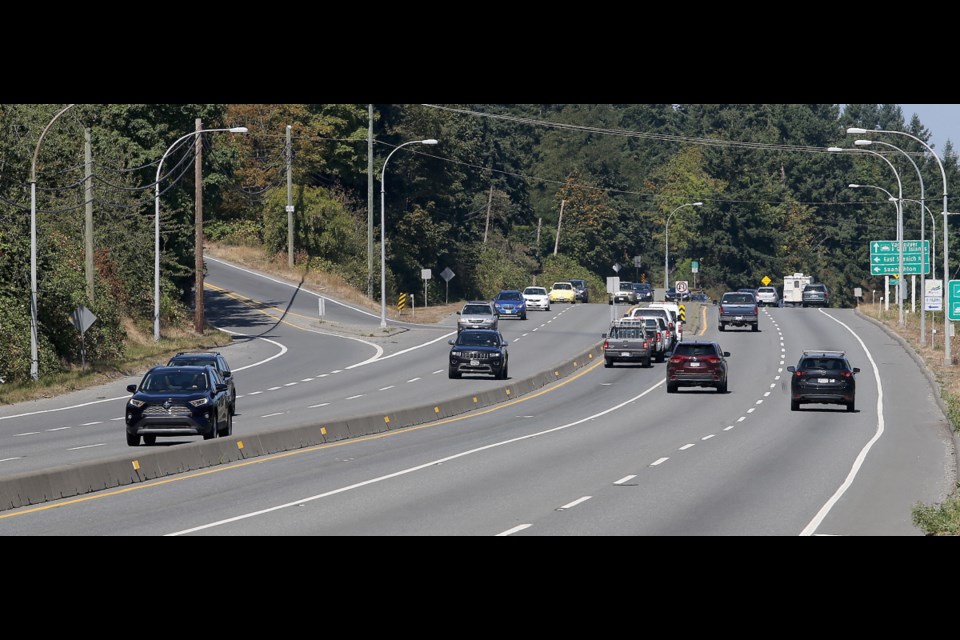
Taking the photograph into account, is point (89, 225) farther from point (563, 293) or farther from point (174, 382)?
point (563, 293)

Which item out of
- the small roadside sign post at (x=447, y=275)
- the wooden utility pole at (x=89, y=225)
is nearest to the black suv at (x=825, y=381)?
the wooden utility pole at (x=89, y=225)

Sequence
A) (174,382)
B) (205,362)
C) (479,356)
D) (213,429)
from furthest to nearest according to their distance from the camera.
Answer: (479,356) → (205,362) → (174,382) → (213,429)

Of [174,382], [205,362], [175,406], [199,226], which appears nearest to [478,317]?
[199,226]

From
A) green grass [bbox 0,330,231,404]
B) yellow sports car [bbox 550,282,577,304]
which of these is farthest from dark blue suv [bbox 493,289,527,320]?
green grass [bbox 0,330,231,404]

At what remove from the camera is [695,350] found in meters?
46.9

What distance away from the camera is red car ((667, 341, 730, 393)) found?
46.9 meters

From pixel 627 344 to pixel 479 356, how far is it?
365 inches

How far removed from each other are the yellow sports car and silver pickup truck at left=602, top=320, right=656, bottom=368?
4400cm

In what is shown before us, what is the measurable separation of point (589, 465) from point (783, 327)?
55.6 meters

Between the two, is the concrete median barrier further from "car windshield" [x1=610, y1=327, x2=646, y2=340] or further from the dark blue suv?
the dark blue suv

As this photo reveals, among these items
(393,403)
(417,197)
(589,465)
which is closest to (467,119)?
(417,197)
